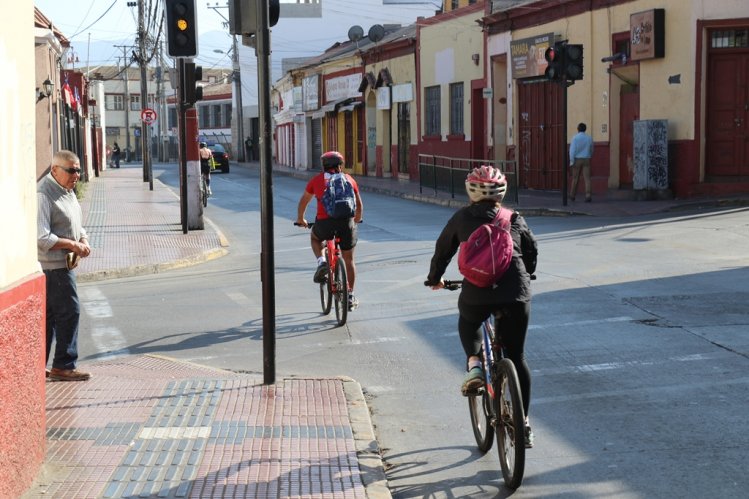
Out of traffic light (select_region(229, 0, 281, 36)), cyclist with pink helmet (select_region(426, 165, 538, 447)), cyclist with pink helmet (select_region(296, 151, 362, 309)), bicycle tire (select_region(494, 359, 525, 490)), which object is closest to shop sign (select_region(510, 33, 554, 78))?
cyclist with pink helmet (select_region(296, 151, 362, 309))

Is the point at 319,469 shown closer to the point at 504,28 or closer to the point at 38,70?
the point at 38,70

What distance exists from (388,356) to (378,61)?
125 ft

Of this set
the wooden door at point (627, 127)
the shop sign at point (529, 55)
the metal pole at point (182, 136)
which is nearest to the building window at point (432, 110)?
the shop sign at point (529, 55)

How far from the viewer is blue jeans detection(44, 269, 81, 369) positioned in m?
8.02

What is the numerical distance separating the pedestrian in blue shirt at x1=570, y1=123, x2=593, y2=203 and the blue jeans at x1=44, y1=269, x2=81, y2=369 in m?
18.2

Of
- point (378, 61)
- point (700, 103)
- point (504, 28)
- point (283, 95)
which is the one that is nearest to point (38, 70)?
point (504, 28)

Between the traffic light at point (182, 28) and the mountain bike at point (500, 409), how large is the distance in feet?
38.2

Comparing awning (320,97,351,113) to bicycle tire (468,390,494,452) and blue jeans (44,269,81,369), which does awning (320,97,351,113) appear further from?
bicycle tire (468,390,494,452)

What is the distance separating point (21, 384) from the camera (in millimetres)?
5379

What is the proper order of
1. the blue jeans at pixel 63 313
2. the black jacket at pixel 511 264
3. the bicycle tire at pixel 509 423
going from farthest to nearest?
1. the blue jeans at pixel 63 313
2. the black jacket at pixel 511 264
3. the bicycle tire at pixel 509 423

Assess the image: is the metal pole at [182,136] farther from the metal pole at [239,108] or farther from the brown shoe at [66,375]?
the metal pole at [239,108]

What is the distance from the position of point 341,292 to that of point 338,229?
72cm

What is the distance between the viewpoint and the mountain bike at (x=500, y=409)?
222 inches

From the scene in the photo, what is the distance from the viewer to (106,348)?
32.9 feet
